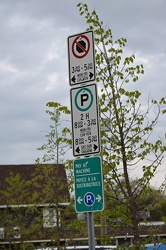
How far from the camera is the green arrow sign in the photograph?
6547 mm

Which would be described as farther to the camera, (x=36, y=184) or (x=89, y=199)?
(x=36, y=184)

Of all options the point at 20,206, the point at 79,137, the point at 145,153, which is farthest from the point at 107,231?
the point at 20,206

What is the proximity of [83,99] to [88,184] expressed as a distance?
0.99 metres

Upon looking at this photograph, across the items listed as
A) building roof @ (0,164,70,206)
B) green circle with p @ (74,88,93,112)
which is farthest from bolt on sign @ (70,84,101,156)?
building roof @ (0,164,70,206)

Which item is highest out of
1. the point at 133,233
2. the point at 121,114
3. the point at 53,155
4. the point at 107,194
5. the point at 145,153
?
the point at 53,155

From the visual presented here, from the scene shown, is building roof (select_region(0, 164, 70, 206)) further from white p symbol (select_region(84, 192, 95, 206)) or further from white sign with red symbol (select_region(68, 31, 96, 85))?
white p symbol (select_region(84, 192, 95, 206))

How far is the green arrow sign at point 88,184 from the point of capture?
6.55 meters

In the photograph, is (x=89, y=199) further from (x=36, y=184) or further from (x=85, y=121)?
(x=36, y=184)

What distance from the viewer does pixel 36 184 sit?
27.0 metres

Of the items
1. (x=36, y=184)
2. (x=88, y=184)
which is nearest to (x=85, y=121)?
(x=88, y=184)

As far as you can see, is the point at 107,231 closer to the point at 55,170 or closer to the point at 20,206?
the point at 55,170

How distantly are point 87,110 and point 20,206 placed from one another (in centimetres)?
2712

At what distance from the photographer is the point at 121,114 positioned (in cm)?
1197

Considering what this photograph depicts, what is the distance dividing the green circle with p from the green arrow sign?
0.60 meters
